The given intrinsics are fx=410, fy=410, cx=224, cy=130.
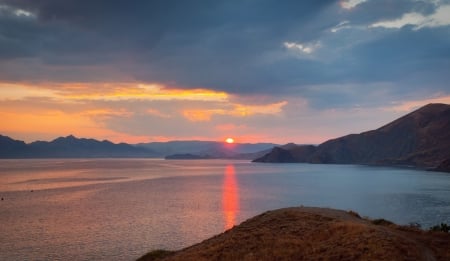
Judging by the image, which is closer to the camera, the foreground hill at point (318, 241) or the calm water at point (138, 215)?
the foreground hill at point (318, 241)

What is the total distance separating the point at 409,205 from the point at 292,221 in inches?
3927

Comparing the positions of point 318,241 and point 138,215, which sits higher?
point 318,241

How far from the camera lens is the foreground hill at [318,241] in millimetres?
30875

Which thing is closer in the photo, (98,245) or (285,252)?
(285,252)

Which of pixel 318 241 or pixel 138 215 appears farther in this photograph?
pixel 138 215

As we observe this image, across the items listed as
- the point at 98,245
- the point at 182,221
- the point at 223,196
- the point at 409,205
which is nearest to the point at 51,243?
the point at 98,245

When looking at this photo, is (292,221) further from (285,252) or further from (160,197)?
(160,197)

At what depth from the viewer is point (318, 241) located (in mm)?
34781

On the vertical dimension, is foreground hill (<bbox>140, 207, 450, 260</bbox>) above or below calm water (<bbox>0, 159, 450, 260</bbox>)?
above

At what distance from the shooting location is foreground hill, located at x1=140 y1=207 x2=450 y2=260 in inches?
1216

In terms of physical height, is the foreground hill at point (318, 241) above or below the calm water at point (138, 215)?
above

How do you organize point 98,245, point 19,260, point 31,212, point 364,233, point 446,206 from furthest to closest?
point 446,206 → point 31,212 → point 98,245 → point 19,260 → point 364,233

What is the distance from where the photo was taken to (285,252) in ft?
111

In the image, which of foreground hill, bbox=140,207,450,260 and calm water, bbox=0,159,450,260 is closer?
foreground hill, bbox=140,207,450,260
